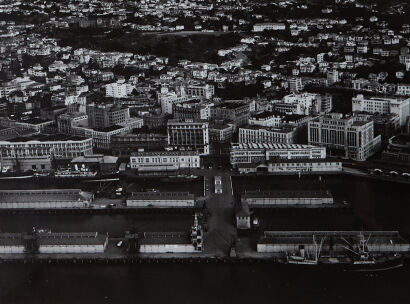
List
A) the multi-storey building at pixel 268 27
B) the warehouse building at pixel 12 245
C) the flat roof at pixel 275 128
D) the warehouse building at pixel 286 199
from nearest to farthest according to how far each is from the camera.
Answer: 1. the warehouse building at pixel 12 245
2. the warehouse building at pixel 286 199
3. the flat roof at pixel 275 128
4. the multi-storey building at pixel 268 27

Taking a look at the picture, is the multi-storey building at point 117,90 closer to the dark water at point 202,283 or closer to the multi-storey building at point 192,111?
the multi-storey building at point 192,111

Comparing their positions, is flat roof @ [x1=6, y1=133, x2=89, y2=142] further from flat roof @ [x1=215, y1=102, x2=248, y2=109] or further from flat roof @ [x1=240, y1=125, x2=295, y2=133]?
flat roof @ [x1=215, y1=102, x2=248, y2=109]

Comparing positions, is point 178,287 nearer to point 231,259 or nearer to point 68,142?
point 231,259

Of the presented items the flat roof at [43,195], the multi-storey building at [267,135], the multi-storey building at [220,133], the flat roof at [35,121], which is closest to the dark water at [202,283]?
the flat roof at [43,195]

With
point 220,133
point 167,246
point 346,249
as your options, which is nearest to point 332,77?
point 220,133

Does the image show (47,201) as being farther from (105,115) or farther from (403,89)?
(403,89)
